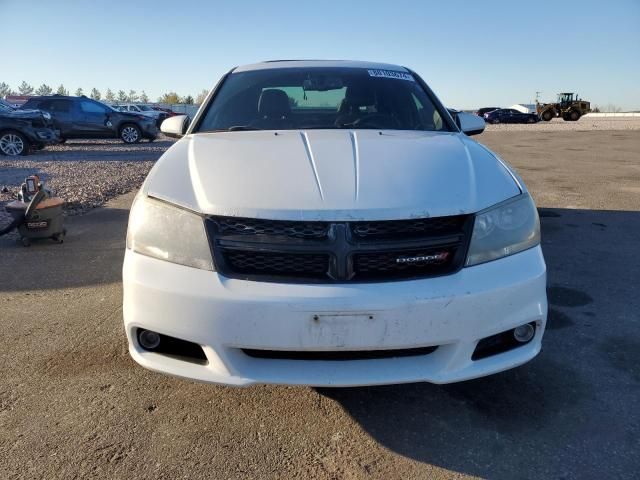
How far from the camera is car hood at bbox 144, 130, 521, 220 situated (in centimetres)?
196

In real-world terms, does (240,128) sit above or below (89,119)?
above

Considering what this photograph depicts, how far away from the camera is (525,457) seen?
200 centimetres

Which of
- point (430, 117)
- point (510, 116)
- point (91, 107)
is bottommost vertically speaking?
point (510, 116)

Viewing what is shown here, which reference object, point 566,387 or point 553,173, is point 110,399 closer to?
point 566,387

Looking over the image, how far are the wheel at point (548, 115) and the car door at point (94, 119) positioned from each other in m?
43.3

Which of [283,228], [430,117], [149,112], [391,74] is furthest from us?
[149,112]

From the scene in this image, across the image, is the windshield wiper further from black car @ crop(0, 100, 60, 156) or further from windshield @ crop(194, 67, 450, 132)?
black car @ crop(0, 100, 60, 156)

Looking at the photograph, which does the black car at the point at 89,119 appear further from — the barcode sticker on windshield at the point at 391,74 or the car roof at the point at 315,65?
the barcode sticker on windshield at the point at 391,74

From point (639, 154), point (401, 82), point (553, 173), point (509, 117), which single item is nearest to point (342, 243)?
point (401, 82)

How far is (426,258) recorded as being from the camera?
6.48 ft

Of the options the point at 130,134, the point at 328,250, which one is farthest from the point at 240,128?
the point at 130,134

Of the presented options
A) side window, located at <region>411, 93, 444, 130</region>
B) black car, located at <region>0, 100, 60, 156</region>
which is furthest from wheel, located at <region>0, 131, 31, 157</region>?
side window, located at <region>411, 93, 444, 130</region>

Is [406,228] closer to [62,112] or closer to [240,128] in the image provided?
[240,128]

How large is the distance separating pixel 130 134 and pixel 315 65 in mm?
14928
